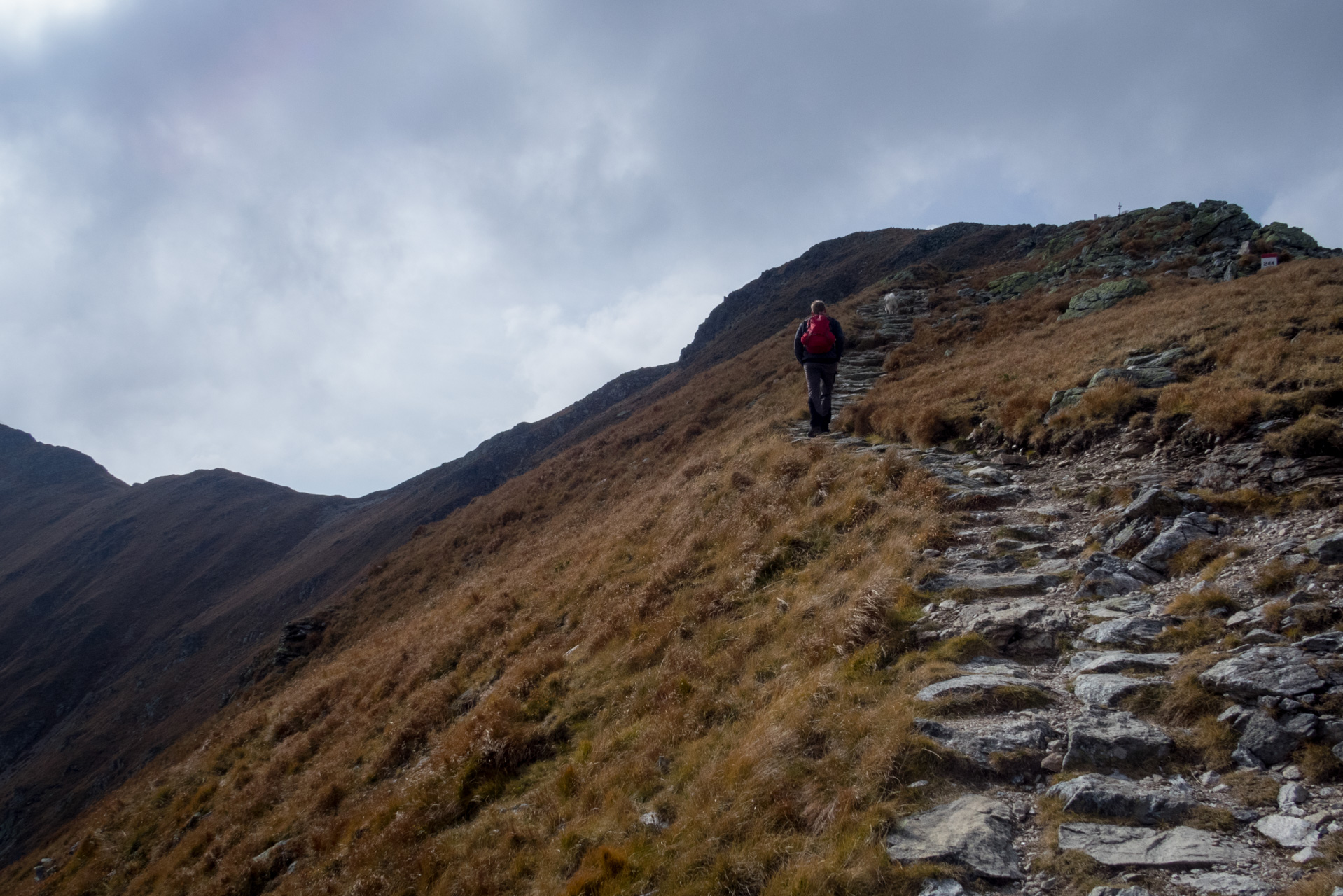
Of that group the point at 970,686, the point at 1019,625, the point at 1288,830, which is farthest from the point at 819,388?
the point at 1288,830

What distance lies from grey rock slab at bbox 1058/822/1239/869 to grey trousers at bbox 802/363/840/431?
13857 millimetres

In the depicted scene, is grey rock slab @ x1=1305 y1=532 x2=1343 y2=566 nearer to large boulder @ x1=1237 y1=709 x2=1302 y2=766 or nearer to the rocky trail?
the rocky trail

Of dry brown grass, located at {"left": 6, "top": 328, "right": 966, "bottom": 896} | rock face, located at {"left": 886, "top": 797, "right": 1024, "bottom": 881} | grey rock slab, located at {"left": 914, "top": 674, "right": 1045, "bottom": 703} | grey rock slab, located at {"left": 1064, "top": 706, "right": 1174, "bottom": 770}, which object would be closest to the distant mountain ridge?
dry brown grass, located at {"left": 6, "top": 328, "right": 966, "bottom": 896}

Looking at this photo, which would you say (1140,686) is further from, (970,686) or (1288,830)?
(1288,830)

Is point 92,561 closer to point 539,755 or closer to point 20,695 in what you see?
point 20,695

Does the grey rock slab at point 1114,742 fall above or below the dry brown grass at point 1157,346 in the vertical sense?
below

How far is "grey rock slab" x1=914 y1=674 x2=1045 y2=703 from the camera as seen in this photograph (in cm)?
608

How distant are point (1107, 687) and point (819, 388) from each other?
12758 mm

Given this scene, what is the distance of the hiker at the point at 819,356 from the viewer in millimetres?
17297

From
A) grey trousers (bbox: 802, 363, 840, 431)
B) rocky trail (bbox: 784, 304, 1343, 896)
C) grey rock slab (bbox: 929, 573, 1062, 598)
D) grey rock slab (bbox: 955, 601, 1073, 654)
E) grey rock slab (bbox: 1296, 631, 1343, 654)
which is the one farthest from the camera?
grey trousers (bbox: 802, 363, 840, 431)

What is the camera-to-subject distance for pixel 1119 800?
15.2 ft

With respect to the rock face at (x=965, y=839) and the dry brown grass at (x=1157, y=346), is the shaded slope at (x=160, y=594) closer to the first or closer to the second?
the dry brown grass at (x=1157, y=346)

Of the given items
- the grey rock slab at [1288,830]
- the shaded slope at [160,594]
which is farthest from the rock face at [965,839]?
the shaded slope at [160,594]

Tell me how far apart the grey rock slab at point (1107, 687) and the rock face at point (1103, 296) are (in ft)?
66.4
